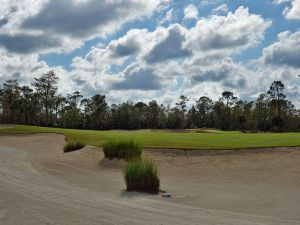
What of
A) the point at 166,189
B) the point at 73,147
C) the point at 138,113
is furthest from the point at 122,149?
the point at 138,113

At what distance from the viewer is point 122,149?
2489 cm

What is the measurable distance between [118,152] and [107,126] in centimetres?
8885

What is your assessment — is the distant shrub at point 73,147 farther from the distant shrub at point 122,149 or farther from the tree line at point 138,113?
A: the tree line at point 138,113

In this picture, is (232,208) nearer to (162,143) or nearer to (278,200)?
(278,200)

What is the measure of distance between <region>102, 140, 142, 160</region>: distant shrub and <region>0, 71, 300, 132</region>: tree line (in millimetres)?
68100

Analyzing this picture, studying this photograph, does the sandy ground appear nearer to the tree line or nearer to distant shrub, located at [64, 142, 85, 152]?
distant shrub, located at [64, 142, 85, 152]

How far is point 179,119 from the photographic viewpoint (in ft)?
392

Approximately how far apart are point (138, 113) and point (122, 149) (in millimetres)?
97829

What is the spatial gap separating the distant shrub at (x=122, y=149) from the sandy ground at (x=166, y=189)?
58 centimetres

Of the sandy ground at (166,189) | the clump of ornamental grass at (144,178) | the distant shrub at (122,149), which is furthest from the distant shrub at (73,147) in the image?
the clump of ornamental grass at (144,178)

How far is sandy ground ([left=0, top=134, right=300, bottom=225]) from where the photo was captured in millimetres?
9836

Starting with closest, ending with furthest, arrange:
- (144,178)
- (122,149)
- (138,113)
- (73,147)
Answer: (144,178)
(122,149)
(73,147)
(138,113)

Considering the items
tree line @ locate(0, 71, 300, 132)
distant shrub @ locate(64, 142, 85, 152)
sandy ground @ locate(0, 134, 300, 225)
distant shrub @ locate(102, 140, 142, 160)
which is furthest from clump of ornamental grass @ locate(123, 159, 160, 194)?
tree line @ locate(0, 71, 300, 132)

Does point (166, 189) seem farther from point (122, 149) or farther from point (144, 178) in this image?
point (122, 149)
